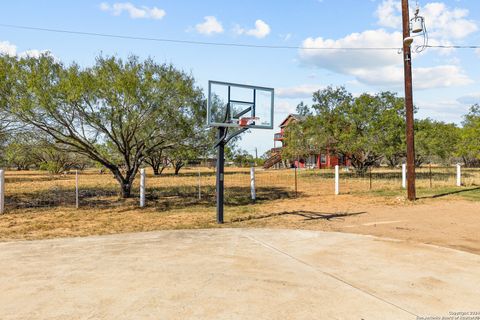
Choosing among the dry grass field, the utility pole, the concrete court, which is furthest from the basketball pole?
the utility pole

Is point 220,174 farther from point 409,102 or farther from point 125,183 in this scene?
point 409,102

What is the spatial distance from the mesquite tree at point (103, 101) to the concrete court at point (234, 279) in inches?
239

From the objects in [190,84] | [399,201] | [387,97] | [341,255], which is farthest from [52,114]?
[387,97]

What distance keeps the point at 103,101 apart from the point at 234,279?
1017 cm

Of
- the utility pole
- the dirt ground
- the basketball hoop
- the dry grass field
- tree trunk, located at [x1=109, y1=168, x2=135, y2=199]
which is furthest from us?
tree trunk, located at [x1=109, y1=168, x2=135, y2=199]

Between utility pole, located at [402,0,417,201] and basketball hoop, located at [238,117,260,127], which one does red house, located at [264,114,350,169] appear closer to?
utility pole, located at [402,0,417,201]

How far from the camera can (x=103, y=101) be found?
13195 mm

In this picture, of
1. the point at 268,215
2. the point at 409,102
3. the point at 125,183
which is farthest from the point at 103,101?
the point at 409,102

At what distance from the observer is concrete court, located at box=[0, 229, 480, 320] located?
165 inches

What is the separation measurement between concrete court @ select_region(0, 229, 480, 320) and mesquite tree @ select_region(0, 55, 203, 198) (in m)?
6.08

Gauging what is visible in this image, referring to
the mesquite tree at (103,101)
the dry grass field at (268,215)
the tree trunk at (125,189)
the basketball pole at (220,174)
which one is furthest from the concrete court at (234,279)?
the tree trunk at (125,189)

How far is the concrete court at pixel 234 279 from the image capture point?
4180mm

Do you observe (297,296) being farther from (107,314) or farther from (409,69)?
(409,69)

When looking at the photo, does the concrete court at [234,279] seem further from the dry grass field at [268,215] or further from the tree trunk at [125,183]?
the tree trunk at [125,183]
